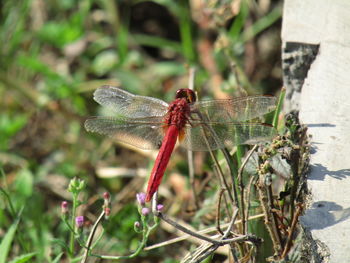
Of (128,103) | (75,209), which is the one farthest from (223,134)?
(75,209)

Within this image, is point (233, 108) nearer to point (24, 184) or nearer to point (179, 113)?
point (179, 113)

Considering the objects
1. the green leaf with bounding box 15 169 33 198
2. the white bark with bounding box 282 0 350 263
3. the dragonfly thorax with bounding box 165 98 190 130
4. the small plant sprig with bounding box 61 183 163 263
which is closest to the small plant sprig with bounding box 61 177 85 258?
the small plant sprig with bounding box 61 183 163 263

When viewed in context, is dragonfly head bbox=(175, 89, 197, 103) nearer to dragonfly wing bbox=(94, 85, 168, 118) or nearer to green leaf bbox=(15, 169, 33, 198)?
dragonfly wing bbox=(94, 85, 168, 118)

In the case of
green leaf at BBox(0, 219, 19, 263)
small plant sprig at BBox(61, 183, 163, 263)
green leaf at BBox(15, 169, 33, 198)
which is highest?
small plant sprig at BBox(61, 183, 163, 263)

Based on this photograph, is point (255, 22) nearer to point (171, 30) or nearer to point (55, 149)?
point (171, 30)

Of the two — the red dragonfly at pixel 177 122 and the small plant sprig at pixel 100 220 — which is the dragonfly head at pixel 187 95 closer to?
the red dragonfly at pixel 177 122

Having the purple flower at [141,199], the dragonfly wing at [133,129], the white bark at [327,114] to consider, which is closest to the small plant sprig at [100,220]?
the purple flower at [141,199]

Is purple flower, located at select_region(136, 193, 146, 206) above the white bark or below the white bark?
below
